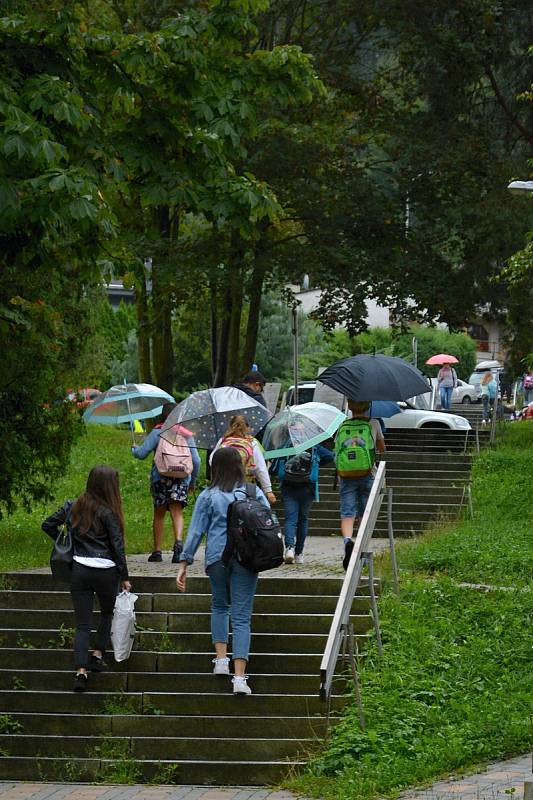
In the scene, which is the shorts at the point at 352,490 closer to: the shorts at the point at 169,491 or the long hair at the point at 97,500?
the shorts at the point at 169,491

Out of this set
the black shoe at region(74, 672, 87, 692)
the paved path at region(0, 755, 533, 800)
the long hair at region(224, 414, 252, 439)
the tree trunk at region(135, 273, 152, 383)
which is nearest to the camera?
the paved path at region(0, 755, 533, 800)

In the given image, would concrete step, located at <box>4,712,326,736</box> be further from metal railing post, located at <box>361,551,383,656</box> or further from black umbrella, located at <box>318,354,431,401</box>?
black umbrella, located at <box>318,354,431,401</box>

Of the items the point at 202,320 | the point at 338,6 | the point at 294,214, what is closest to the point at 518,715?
the point at 294,214

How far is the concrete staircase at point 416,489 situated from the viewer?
21.1 meters

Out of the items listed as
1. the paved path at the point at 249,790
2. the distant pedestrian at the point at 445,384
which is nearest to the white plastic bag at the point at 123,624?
the paved path at the point at 249,790

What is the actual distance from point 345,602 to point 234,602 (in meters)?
1.12

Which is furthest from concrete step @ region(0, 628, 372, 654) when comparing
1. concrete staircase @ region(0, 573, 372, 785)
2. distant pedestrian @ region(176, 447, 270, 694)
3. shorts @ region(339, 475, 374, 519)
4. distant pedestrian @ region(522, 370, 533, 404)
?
distant pedestrian @ region(522, 370, 533, 404)

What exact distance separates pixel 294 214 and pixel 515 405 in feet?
66.0

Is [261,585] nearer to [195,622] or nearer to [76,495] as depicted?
[195,622]

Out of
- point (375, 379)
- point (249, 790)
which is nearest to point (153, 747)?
point (249, 790)

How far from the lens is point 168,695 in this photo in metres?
10.8

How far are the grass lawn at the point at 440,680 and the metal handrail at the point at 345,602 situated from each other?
1.74 feet

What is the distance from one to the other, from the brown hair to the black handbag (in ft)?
13.7

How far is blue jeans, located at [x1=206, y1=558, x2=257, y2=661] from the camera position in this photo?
1042cm
